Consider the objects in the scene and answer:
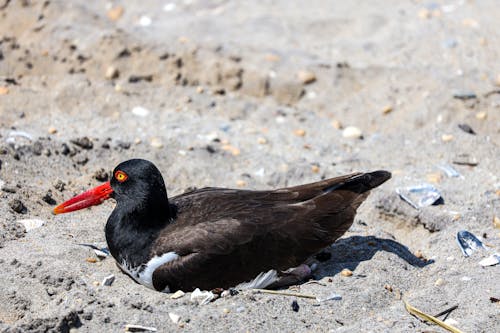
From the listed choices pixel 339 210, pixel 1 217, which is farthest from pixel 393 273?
pixel 1 217

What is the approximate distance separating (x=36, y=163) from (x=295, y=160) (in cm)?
228

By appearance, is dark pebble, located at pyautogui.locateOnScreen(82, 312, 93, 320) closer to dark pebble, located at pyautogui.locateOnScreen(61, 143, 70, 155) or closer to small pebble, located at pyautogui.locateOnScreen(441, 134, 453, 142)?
dark pebble, located at pyautogui.locateOnScreen(61, 143, 70, 155)

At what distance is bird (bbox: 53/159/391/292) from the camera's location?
223 inches

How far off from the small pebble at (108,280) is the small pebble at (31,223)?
2.79ft

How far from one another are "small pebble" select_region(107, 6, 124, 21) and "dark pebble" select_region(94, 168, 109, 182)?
345 cm

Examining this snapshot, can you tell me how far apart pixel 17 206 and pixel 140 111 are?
2155 mm

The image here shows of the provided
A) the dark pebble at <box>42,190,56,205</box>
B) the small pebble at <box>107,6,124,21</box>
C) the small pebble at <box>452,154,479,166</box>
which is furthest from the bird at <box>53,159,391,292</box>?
the small pebble at <box>107,6,124,21</box>

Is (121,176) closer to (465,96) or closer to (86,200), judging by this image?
(86,200)

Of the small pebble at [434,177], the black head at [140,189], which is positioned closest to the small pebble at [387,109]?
the small pebble at [434,177]

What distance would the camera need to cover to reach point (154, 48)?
898cm

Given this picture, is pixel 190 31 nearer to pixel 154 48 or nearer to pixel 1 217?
pixel 154 48

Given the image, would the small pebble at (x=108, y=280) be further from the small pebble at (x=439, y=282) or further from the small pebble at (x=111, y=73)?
the small pebble at (x=111, y=73)

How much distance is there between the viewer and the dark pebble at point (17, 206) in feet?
20.9

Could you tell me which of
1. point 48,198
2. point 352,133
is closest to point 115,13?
point 352,133
